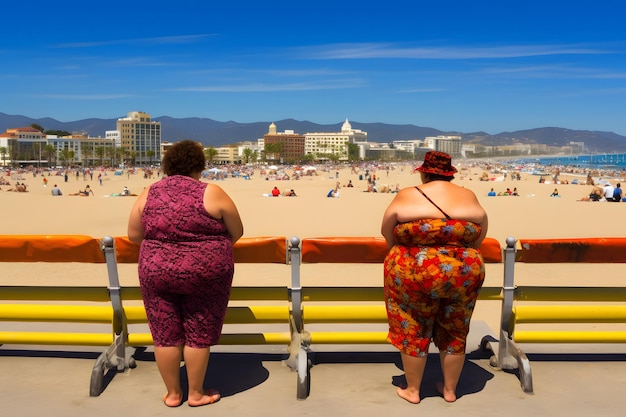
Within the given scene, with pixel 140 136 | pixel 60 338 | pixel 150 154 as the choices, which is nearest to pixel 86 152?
pixel 150 154

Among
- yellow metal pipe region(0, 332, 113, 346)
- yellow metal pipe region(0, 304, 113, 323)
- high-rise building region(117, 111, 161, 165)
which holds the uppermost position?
high-rise building region(117, 111, 161, 165)

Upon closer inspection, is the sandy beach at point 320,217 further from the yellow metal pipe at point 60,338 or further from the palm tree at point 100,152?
the palm tree at point 100,152

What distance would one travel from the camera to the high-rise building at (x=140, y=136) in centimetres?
15438

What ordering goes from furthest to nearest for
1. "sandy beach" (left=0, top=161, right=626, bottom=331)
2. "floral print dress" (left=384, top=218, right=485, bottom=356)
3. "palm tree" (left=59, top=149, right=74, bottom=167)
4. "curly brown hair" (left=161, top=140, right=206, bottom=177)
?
"palm tree" (left=59, top=149, right=74, bottom=167)
"sandy beach" (left=0, top=161, right=626, bottom=331)
"curly brown hair" (left=161, top=140, right=206, bottom=177)
"floral print dress" (left=384, top=218, right=485, bottom=356)

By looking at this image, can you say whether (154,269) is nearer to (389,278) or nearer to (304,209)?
(389,278)

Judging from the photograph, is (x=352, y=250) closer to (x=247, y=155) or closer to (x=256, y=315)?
(x=256, y=315)

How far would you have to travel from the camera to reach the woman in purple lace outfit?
277 centimetres

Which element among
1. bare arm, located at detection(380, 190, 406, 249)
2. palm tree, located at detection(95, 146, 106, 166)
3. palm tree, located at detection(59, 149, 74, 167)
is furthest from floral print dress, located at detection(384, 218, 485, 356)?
palm tree, located at detection(95, 146, 106, 166)

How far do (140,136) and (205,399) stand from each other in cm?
16223

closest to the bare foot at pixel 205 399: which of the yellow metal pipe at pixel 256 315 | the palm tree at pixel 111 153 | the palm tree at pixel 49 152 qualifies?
the yellow metal pipe at pixel 256 315

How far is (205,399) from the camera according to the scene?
2967 mm

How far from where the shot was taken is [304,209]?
20922 millimetres

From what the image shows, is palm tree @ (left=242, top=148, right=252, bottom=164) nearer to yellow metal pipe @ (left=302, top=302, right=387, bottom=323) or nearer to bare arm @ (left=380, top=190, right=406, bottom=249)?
yellow metal pipe @ (left=302, top=302, right=387, bottom=323)

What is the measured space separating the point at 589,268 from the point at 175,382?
795 cm
